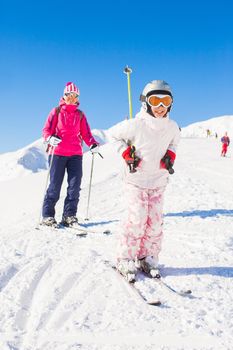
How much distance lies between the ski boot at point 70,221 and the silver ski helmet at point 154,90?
2.98 m

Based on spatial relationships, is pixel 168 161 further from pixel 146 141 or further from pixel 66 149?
pixel 66 149

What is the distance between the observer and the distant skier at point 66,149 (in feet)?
22.4

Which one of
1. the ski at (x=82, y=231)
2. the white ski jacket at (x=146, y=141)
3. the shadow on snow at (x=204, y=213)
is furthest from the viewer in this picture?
the shadow on snow at (x=204, y=213)

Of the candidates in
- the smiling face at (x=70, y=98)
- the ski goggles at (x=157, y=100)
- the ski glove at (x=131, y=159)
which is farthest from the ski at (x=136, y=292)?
the smiling face at (x=70, y=98)

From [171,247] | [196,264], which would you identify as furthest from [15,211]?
[196,264]

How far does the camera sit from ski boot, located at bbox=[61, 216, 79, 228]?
6.70 metres

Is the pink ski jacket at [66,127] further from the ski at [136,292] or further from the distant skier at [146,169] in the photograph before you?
the ski at [136,292]

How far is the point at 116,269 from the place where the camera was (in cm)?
429

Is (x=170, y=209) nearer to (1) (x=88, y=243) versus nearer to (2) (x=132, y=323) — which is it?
(1) (x=88, y=243)

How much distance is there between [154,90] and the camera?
4.31 m

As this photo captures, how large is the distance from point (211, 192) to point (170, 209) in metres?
2.59

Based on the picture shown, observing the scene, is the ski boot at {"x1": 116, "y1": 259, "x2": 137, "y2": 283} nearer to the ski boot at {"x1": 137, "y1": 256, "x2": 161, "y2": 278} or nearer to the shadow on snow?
the ski boot at {"x1": 137, "y1": 256, "x2": 161, "y2": 278}

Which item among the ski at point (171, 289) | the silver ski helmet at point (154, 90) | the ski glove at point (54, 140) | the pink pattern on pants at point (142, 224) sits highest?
the silver ski helmet at point (154, 90)

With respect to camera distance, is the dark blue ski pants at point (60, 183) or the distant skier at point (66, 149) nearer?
the distant skier at point (66, 149)
